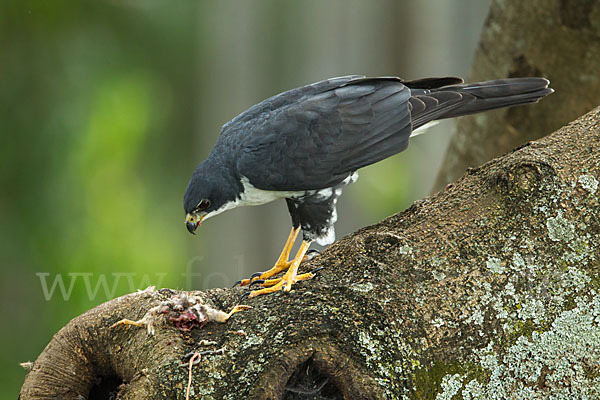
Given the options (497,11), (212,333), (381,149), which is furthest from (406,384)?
(497,11)

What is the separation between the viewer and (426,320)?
78.2 inches

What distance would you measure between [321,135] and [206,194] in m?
0.67

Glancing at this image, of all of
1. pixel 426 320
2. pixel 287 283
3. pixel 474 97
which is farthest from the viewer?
pixel 474 97

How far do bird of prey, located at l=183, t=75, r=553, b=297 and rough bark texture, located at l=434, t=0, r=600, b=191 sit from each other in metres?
0.58

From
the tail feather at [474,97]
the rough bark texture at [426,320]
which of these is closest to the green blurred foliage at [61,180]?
the tail feather at [474,97]

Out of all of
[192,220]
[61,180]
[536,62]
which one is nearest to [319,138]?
[192,220]

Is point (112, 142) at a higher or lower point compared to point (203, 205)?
lower

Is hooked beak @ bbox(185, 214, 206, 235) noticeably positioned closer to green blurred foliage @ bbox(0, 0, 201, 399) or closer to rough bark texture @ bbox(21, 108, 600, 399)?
rough bark texture @ bbox(21, 108, 600, 399)

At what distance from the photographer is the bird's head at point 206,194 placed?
318cm

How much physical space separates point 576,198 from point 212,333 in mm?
1360

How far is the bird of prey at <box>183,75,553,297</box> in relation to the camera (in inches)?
121

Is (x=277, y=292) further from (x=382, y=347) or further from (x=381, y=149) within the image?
(x=381, y=149)

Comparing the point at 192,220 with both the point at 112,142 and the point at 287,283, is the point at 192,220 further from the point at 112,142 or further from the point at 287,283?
the point at 112,142

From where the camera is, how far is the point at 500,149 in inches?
155
